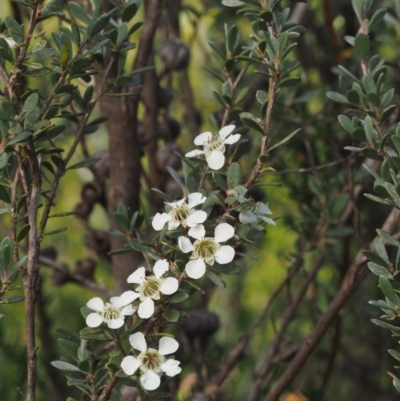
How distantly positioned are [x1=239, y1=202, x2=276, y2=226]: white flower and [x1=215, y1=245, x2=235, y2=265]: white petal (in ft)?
0.13

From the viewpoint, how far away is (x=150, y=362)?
25.4 inches

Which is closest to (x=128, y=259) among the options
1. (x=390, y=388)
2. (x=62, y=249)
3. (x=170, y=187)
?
(x=170, y=187)

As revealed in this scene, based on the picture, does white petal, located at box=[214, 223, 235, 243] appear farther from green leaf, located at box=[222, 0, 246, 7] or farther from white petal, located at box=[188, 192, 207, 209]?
green leaf, located at box=[222, 0, 246, 7]

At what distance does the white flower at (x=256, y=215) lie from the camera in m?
0.66

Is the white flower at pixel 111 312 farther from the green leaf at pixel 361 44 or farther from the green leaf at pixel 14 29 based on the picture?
the green leaf at pixel 361 44

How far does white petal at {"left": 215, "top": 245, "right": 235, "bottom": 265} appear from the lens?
24.9 inches

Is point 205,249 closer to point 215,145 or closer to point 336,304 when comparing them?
point 215,145

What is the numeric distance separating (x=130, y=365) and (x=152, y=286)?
0.07 meters

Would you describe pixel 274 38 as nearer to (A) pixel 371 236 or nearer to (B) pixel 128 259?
(B) pixel 128 259

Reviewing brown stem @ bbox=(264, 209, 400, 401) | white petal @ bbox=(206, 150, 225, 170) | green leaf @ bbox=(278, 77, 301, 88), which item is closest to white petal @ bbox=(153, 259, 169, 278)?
white petal @ bbox=(206, 150, 225, 170)

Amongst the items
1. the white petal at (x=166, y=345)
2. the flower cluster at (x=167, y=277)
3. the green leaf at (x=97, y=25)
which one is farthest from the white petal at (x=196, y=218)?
the green leaf at (x=97, y=25)

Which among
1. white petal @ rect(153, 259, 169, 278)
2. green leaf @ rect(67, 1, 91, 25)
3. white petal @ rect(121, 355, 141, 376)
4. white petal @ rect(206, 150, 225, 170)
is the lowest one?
white petal @ rect(121, 355, 141, 376)

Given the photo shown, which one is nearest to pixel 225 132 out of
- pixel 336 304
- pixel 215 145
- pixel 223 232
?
pixel 215 145

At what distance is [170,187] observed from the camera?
1075 mm
